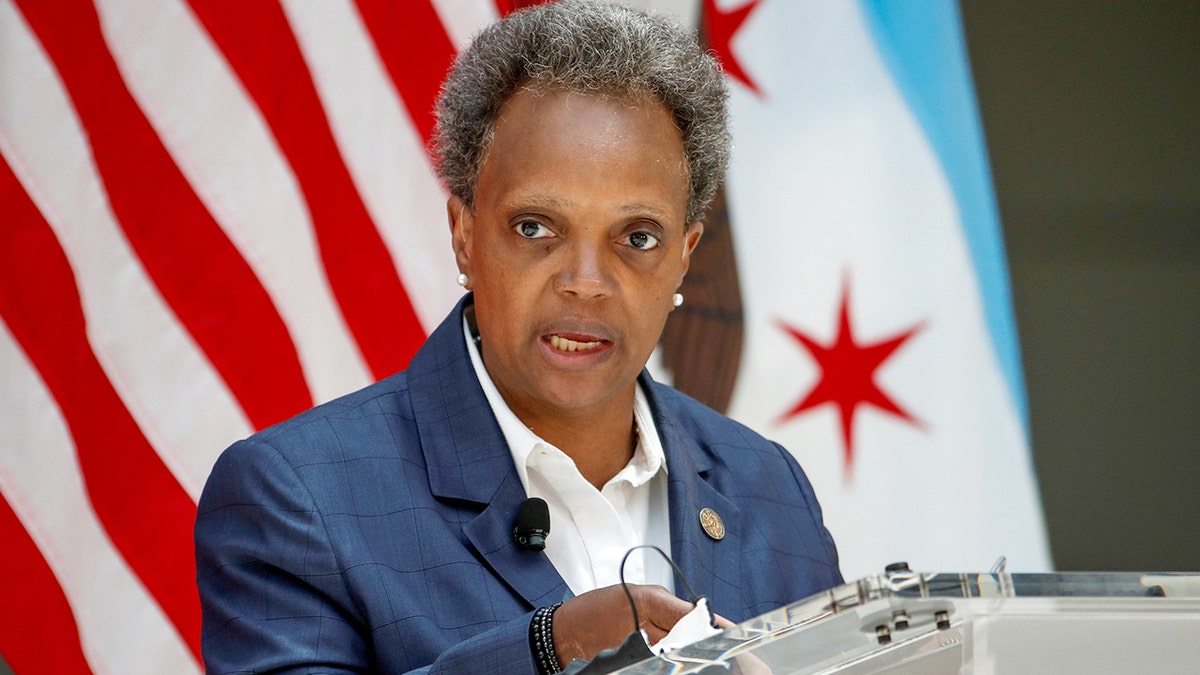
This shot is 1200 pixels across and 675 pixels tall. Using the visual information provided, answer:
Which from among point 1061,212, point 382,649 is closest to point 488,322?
point 382,649

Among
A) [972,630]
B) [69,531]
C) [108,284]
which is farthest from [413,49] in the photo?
[972,630]

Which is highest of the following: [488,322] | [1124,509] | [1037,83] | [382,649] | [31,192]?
[31,192]

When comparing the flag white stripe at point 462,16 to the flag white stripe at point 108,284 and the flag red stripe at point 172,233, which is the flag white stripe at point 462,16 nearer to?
the flag red stripe at point 172,233

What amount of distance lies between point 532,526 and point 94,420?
1.61 metres

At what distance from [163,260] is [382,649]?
5.54ft

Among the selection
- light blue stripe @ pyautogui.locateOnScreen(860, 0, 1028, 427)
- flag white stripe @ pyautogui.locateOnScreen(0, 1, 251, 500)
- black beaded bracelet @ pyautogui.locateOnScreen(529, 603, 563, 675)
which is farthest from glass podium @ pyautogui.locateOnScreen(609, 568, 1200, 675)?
light blue stripe @ pyautogui.locateOnScreen(860, 0, 1028, 427)

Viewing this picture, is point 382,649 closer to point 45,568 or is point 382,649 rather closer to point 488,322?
point 488,322

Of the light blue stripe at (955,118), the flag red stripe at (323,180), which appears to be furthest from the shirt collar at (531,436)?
the light blue stripe at (955,118)

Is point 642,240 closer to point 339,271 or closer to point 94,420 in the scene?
point 339,271

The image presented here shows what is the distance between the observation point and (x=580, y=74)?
74.2 inches

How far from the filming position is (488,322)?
192 centimetres

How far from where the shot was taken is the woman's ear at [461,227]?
201 centimetres

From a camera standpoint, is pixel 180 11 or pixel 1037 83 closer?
pixel 180 11

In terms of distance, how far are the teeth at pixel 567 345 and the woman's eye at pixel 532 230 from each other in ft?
0.45
